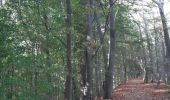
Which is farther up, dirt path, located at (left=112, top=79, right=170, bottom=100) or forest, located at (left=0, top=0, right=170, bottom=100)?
forest, located at (left=0, top=0, right=170, bottom=100)

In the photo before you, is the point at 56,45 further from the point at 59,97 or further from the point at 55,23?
the point at 59,97

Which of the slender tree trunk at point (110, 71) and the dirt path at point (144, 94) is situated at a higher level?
the slender tree trunk at point (110, 71)

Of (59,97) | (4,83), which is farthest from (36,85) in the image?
(59,97)

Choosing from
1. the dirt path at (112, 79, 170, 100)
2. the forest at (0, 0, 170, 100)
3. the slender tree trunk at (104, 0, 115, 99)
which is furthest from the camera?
the slender tree trunk at (104, 0, 115, 99)

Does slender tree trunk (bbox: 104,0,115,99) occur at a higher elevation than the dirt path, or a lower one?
higher

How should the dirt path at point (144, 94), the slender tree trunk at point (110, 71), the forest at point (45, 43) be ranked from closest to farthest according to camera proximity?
the forest at point (45, 43) < the dirt path at point (144, 94) < the slender tree trunk at point (110, 71)

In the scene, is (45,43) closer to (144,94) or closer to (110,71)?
(110,71)

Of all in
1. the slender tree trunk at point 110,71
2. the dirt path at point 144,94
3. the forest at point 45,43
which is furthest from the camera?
the slender tree trunk at point 110,71

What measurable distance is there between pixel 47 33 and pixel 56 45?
2.04 meters

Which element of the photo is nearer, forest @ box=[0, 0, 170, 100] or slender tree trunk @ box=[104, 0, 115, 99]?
forest @ box=[0, 0, 170, 100]

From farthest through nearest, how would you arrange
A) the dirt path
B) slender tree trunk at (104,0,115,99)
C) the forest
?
slender tree trunk at (104,0,115,99), the dirt path, the forest

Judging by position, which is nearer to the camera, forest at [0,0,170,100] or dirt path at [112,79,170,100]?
forest at [0,0,170,100]

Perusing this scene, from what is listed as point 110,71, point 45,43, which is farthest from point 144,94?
point 45,43

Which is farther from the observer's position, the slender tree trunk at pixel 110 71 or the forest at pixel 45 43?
the slender tree trunk at pixel 110 71
